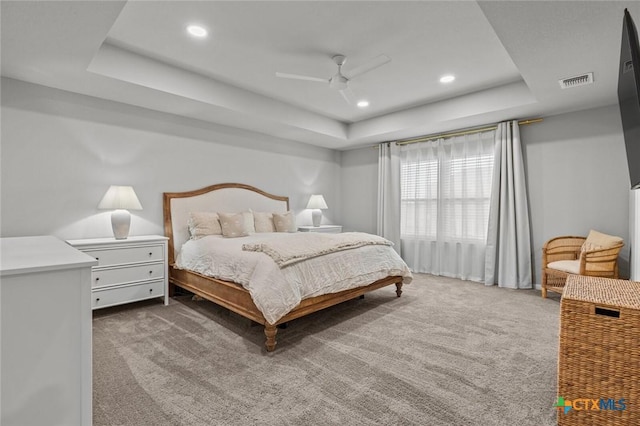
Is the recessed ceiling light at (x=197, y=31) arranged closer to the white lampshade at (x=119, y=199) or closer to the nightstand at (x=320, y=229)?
the white lampshade at (x=119, y=199)

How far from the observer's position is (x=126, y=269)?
3.32 meters

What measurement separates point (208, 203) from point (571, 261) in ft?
15.4

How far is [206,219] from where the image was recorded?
411 centimetres

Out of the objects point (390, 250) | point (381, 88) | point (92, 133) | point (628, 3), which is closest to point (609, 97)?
point (628, 3)

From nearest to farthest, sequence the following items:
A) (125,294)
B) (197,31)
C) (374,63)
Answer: (197,31) → (374,63) → (125,294)

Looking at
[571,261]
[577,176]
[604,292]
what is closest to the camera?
[604,292]

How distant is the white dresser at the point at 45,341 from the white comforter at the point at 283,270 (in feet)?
4.32

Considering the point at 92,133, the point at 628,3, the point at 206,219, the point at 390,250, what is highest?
the point at 628,3

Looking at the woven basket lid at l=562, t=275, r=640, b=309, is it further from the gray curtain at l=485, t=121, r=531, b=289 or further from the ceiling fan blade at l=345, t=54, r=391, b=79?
the gray curtain at l=485, t=121, r=531, b=289

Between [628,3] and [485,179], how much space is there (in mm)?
3020

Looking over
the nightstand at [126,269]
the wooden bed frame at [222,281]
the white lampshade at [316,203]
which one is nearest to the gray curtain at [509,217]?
the wooden bed frame at [222,281]

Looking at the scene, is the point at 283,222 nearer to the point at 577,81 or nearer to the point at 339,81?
the point at 339,81

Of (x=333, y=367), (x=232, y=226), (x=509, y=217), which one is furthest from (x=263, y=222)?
(x=509, y=217)

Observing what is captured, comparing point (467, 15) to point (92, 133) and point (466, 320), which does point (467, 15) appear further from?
point (92, 133)
